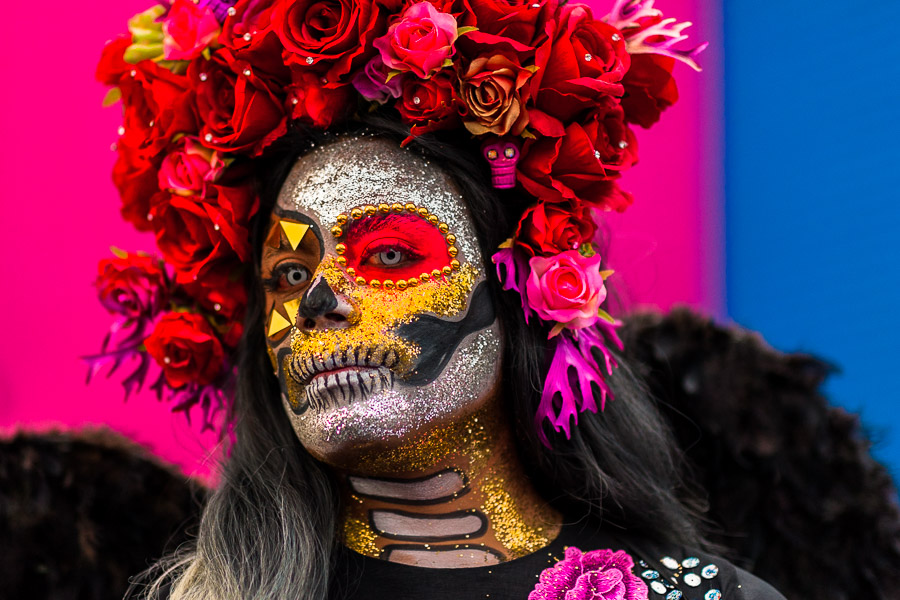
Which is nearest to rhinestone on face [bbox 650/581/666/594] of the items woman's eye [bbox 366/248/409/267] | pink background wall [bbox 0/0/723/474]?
woman's eye [bbox 366/248/409/267]

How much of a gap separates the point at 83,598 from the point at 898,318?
7.58ft

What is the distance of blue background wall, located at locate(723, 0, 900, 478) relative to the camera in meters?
3.03

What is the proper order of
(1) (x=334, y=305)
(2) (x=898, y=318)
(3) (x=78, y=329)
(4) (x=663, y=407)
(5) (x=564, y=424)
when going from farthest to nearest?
1. (2) (x=898, y=318)
2. (3) (x=78, y=329)
3. (4) (x=663, y=407)
4. (5) (x=564, y=424)
5. (1) (x=334, y=305)

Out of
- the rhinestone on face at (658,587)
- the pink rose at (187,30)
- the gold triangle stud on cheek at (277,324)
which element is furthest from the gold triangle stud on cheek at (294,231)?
the rhinestone on face at (658,587)

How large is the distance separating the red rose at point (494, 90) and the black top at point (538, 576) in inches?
26.4

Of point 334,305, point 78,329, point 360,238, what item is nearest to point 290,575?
point 334,305

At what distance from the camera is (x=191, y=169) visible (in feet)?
5.78

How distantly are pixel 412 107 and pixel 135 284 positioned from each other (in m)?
0.65

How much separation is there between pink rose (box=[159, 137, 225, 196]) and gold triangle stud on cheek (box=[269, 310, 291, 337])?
0.25 metres

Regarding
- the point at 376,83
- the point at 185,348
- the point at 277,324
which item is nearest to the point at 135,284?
the point at 185,348

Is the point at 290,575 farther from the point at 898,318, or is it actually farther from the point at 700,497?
the point at 898,318

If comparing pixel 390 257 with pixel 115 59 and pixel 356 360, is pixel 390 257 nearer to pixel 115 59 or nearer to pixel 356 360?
pixel 356 360

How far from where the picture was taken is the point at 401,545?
1682 millimetres

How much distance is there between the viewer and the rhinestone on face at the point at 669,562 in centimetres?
172
